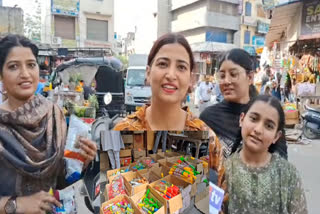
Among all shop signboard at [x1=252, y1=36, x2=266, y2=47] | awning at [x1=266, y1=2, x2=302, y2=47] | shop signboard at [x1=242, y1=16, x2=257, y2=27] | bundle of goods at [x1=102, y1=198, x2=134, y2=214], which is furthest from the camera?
shop signboard at [x1=242, y1=16, x2=257, y2=27]

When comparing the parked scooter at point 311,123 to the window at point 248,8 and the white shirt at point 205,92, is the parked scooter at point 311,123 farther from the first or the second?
the window at point 248,8

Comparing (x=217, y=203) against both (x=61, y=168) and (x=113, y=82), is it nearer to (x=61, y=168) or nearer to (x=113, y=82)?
(x=61, y=168)

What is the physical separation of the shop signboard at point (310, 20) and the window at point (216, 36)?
16.4 meters

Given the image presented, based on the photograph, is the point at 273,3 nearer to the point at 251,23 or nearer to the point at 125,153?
the point at 125,153

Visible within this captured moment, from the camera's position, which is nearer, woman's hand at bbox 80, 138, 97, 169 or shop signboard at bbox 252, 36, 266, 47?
woman's hand at bbox 80, 138, 97, 169

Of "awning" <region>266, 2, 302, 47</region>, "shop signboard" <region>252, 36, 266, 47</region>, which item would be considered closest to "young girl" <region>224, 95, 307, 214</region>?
"awning" <region>266, 2, 302, 47</region>

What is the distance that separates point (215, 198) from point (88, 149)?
578 millimetres

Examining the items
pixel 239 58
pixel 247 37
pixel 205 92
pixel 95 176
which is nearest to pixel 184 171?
pixel 95 176

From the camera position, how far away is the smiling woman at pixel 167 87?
3.82ft

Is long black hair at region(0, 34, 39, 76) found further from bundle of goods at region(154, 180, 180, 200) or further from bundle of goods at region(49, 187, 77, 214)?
bundle of goods at region(154, 180, 180, 200)

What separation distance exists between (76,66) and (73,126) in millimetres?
5103

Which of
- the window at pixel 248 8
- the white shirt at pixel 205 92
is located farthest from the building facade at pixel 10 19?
the window at pixel 248 8

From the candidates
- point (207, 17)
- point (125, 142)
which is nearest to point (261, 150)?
point (125, 142)

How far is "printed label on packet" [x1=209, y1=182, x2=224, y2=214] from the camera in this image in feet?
3.58
